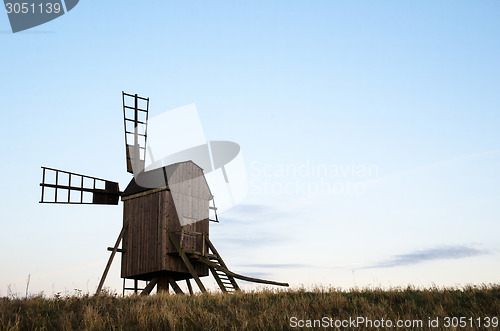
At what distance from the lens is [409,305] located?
49.8ft

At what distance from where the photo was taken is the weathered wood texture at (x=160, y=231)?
78.2 feet

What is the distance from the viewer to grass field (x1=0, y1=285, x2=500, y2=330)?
13.4 m

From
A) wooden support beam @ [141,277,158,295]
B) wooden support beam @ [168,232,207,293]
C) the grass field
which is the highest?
wooden support beam @ [168,232,207,293]

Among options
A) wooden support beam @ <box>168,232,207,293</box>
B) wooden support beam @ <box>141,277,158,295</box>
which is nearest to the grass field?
wooden support beam @ <box>168,232,207,293</box>

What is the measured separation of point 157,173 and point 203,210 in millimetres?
2848

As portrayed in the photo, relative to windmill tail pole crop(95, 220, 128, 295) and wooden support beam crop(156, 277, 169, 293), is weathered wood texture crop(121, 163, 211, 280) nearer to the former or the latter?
windmill tail pole crop(95, 220, 128, 295)

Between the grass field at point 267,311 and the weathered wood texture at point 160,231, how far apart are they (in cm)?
626

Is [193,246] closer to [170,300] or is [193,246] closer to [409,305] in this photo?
[170,300]

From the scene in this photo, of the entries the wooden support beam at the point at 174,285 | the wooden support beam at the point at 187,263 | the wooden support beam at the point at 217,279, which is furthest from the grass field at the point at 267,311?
the wooden support beam at the point at 174,285

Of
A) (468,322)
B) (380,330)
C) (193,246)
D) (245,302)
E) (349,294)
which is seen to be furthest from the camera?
(193,246)

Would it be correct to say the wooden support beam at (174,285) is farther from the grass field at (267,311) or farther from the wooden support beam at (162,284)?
the grass field at (267,311)

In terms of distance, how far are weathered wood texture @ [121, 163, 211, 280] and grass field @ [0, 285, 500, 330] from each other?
6.26 metres

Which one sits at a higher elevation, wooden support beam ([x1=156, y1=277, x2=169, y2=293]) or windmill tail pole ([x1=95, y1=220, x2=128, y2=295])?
windmill tail pole ([x1=95, y1=220, x2=128, y2=295])

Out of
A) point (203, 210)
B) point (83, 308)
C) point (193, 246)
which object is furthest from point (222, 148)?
point (83, 308)
